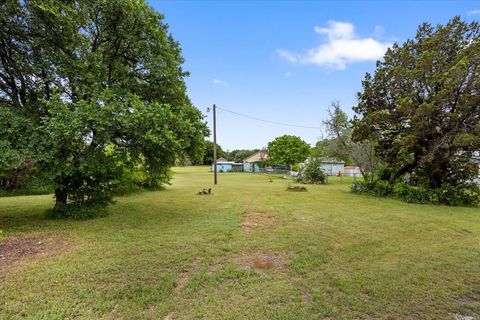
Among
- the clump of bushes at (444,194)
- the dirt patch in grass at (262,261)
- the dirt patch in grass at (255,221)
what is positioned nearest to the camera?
the dirt patch in grass at (262,261)

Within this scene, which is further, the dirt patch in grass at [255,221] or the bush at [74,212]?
the bush at [74,212]

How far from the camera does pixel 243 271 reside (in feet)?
12.4

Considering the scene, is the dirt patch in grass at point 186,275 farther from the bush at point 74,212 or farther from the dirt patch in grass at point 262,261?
the bush at point 74,212

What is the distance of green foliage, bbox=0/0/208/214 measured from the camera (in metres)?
5.44

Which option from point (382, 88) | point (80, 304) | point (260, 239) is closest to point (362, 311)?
point (260, 239)

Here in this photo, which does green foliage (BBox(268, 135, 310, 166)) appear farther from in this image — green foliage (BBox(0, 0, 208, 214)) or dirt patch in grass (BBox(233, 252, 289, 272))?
dirt patch in grass (BBox(233, 252, 289, 272))

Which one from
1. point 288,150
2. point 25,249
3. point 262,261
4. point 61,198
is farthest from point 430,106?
point 288,150

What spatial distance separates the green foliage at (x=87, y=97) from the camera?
5438mm

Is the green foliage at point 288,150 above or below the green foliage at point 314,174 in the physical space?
above

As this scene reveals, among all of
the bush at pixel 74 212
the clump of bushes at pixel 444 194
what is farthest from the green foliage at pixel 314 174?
the bush at pixel 74 212

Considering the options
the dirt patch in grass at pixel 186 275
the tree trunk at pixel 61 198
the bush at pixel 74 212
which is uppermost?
the tree trunk at pixel 61 198

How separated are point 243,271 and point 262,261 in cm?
54

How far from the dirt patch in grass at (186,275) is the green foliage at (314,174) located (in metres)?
19.0

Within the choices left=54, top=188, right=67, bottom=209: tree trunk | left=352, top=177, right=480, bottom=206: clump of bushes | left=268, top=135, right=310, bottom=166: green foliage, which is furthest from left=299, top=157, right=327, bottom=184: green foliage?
left=54, top=188, right=67, bottom=209: tree trunk
